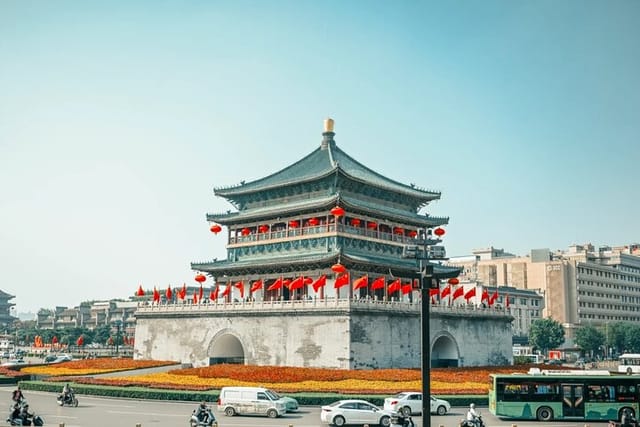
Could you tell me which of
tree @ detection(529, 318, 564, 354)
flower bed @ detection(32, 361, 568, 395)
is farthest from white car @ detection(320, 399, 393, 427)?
tree @ detection(529, 318, 564, 354)

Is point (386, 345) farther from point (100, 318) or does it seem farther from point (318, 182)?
point (100, 318)

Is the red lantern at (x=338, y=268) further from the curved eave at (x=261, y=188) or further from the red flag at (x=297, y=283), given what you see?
the curved eave at (x=261, y=188)

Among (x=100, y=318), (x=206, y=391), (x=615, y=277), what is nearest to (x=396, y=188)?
(x=206, y=391)

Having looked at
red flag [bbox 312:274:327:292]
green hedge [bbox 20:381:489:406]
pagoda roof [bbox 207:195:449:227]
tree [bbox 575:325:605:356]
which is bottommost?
green hedge [bbox 20:381:489:406]

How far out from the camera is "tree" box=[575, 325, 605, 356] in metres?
101

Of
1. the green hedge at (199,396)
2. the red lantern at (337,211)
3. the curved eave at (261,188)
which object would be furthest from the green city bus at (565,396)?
the curved eave at (261,188)

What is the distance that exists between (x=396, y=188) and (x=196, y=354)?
22239 millimetres

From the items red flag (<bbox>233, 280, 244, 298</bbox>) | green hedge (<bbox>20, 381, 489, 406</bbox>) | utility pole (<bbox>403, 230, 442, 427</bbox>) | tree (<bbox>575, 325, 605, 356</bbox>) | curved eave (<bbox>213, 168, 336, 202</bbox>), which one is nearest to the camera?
utility pole (<bbox>403, 230, 442, 427</bbox>)

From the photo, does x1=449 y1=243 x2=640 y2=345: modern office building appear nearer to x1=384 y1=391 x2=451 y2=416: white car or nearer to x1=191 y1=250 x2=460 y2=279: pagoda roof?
x1=191 y1=250 x2=460 y2=279: pagoda roof

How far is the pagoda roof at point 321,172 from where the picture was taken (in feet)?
187

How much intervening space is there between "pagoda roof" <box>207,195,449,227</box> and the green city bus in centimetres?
2376

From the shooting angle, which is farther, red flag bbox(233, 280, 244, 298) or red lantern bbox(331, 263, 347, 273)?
red flag bbox(233, 280, 244, 298)

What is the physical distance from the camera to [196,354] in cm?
5497

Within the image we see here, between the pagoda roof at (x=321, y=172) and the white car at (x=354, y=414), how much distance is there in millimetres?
28732
